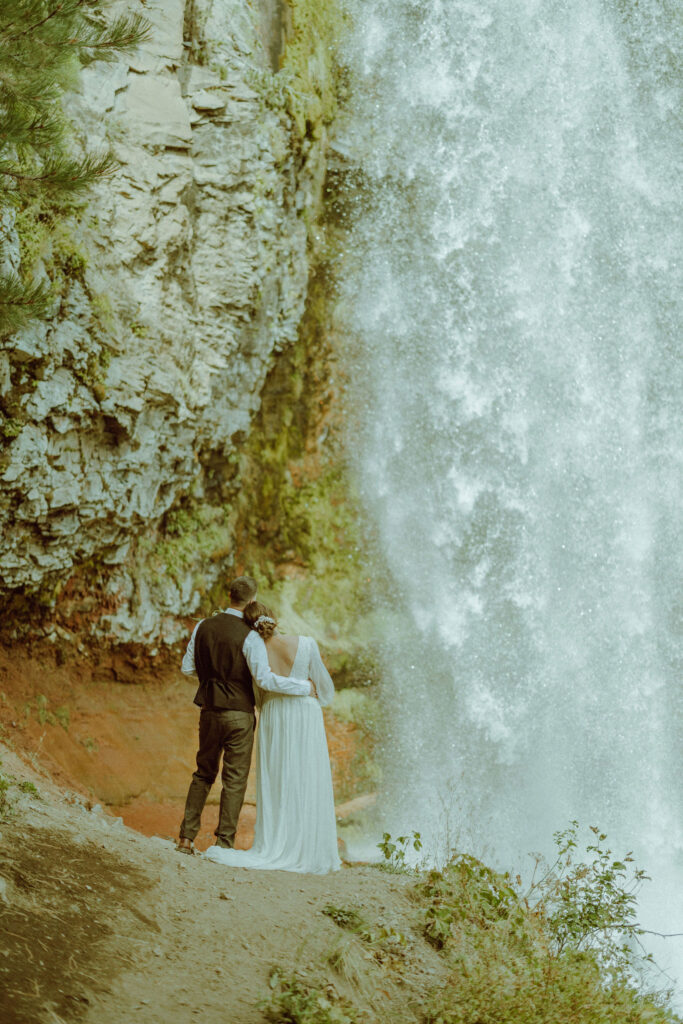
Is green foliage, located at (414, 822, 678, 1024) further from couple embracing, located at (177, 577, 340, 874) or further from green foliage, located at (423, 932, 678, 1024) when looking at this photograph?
couple embracing, located at (177, 577, 340, 874)

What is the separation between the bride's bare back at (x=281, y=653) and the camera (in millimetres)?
6164

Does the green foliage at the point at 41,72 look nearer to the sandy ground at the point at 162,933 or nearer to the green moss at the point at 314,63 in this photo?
the sandy ground at the point at 162,933

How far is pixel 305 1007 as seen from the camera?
3.90 m

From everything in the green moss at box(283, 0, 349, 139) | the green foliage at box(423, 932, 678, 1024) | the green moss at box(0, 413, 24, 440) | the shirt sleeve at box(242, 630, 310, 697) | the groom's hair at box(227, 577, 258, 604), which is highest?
the green moss at box(283, 0, 349, 139)

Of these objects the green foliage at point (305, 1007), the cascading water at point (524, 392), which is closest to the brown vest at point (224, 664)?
the green foliage at point (305, 1007)

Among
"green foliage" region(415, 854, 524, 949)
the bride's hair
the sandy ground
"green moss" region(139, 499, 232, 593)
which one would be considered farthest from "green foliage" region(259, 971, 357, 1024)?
"green moss" region(139, 499, 232, 593)

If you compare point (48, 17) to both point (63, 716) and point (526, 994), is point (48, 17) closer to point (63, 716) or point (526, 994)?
point (526, 994)

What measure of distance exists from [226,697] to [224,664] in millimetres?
231

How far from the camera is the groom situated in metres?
6.18

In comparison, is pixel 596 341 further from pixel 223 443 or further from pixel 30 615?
pixel 30 615

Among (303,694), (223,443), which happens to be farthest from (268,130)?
(303,694)

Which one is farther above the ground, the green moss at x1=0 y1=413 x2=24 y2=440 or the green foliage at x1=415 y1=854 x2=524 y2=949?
the green moss at x1=0 y1=413 x2=24 y2=440

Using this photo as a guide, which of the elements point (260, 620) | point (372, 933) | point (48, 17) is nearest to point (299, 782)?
point (260, 620)

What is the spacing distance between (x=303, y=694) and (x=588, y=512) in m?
9.03
